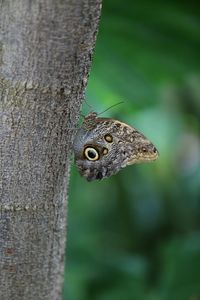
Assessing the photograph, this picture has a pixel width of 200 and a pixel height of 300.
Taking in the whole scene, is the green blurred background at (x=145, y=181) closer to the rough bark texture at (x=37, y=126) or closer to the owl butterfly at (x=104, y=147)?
the owl butterfly at (x=104, y=147)

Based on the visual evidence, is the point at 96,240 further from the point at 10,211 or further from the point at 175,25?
the point at 10,211

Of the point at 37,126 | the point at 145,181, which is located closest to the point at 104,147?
the point at 37,126

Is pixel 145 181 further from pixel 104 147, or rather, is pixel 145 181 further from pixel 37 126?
pixel 37 126

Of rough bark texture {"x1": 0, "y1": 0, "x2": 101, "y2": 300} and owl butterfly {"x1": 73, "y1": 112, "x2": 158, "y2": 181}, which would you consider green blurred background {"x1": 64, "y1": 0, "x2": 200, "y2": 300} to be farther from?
rough bark texture {"x1": 0, "y1": 0, "x2": 101, "y2": 300}

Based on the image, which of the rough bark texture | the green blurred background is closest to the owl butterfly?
the rough bark texture

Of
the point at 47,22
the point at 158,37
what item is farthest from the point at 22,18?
the point at 158,37

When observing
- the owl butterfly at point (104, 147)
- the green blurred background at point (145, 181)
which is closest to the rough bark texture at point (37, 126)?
the owl butterfly at point (104, 147)

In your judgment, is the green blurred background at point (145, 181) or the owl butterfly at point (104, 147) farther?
the green blurred background at point (145, 181)
